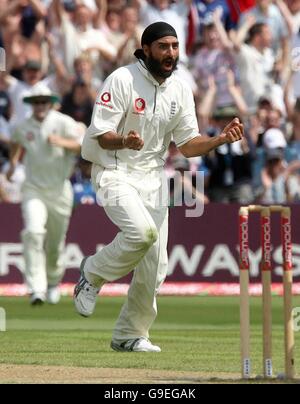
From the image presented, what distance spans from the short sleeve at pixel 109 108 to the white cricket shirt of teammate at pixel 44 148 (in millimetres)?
5953

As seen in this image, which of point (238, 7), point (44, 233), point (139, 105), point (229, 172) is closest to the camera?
point (139, 105)

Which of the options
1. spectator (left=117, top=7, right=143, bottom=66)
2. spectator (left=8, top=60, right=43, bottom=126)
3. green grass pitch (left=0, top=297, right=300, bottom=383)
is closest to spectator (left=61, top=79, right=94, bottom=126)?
spectator (left=8, top=60, right=43, bottom=126)

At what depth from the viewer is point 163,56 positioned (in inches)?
394

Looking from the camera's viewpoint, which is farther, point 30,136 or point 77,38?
point 77,38

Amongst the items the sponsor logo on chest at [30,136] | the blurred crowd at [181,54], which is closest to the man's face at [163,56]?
the sponsor logo on chest at [30,136]

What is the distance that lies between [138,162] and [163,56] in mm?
816

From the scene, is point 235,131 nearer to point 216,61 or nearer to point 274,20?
point 216,61

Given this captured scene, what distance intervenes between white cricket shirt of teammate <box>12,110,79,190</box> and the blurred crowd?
1.64m

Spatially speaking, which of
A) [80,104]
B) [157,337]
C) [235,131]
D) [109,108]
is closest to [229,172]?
[80,104]

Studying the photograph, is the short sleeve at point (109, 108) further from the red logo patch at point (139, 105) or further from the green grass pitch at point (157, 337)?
the green grass pitch at point (157, 337)

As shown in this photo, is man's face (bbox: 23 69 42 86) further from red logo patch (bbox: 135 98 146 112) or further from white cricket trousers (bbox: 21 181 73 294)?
red logo patch (bbox: 135 98 146 112)

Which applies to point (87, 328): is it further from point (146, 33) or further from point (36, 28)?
point (36, 28)

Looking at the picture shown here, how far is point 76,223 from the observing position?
17234mm

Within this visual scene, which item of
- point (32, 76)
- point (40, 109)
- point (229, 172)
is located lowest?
point (229, 172)
